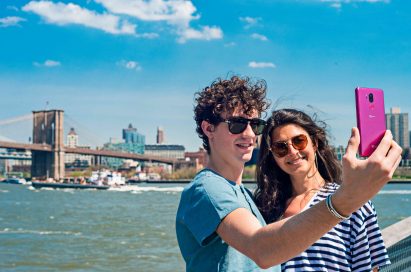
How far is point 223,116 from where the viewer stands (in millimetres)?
1433

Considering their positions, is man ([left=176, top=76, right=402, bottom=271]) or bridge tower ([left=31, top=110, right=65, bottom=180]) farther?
bridge tower ([left=31, top=110, right=65, bottom=180])

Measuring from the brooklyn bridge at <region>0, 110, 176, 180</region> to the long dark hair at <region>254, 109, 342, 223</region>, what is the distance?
5058cm

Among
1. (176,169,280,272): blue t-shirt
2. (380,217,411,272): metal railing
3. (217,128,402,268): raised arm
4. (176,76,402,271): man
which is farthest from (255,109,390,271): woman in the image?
(217,128,402,268): raised arm

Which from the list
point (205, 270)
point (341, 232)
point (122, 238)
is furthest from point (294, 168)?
point (122, 238)

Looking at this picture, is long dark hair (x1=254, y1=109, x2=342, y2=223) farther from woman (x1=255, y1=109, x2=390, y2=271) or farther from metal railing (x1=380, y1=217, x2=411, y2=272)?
metal railing (x1=380, y1=217, x2=411, y2=272)

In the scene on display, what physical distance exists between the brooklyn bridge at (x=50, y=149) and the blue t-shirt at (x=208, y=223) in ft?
168

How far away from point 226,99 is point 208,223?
1.04 feet

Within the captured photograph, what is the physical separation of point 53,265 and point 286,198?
30.7ft

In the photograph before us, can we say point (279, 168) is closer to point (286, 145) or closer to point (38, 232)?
A: point (286, 145)

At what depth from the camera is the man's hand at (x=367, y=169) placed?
938 millimetres

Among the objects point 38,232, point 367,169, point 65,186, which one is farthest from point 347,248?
point 65,186

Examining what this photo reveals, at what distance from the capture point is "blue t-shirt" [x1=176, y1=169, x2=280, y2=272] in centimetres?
124

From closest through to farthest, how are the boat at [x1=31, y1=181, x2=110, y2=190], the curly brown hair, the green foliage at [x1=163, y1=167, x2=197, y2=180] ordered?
1. the curly brown hair
2. the boat at [x1=31, y1=181, x2=110, y2=190]
3. the green foliage at [x1=163, y1=167, x2=197, y2=180]

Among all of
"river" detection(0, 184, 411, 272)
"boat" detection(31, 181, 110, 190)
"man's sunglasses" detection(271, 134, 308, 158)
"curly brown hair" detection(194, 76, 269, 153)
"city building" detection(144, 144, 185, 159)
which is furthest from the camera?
"city building" detection(144, 144, 185, 159)
